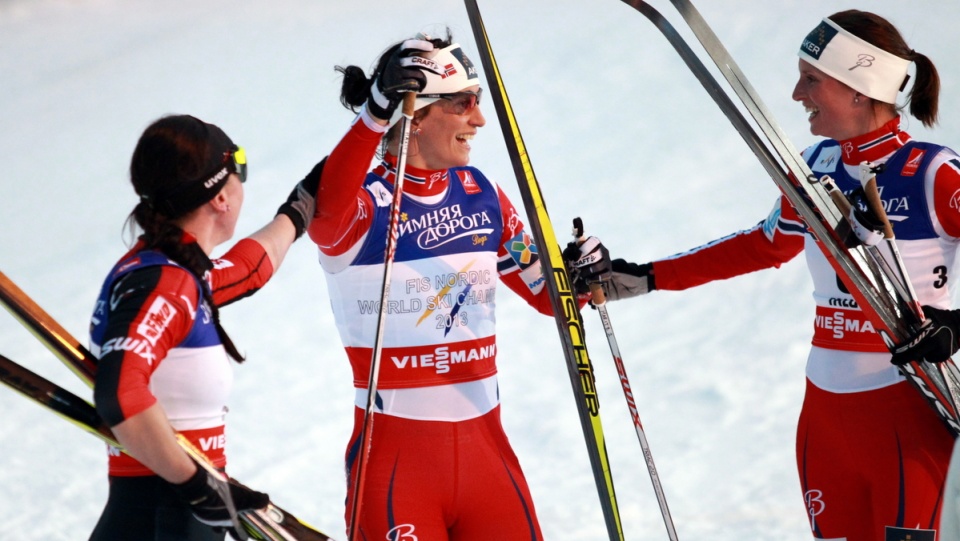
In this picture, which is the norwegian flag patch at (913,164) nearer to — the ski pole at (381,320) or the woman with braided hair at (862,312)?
the woman with braided hair at (862,312)

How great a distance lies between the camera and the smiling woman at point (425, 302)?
273 cm

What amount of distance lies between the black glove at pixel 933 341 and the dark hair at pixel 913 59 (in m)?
0.60

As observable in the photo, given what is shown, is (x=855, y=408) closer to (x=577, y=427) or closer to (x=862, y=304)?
(x=862, y=304)

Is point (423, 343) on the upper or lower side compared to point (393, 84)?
lower

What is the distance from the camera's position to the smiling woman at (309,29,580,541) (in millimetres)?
2734

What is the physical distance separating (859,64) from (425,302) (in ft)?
4.34

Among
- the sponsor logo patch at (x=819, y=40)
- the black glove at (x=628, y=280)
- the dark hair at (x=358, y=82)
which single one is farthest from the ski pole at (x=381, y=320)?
the sponsor logo patch at (x=819, y=40)

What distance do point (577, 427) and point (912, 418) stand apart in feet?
6.54

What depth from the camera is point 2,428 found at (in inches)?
181

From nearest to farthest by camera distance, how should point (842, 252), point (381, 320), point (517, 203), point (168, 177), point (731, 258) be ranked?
point (168, 177) < point (381, 320) < point (842, 252) < point (731, 258) < point (517, 203)

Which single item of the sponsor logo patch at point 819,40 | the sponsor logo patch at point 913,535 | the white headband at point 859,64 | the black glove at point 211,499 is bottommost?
the sponsor logo patch at point 913,535

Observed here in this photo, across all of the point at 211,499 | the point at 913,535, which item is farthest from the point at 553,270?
the point at 211,499

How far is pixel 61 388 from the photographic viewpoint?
212 centimetres

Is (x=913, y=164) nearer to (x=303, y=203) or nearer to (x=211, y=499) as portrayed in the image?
(x=303, y=203)
